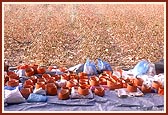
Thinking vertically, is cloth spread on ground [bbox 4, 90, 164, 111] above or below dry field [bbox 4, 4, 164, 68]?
below

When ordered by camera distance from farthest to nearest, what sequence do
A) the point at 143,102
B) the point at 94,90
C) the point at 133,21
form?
the point at 133,21, the point at 94,90, the point at 143,102

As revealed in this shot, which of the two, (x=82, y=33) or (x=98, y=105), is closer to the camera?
(x=98, y=105)

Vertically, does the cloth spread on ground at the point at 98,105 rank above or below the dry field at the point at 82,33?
below

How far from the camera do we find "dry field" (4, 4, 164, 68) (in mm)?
5047

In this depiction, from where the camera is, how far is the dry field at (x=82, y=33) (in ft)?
16.6

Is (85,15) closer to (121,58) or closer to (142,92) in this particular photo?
(121,58)

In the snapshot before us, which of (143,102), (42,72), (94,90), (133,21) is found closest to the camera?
(143,102)

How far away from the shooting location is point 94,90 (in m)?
3.13

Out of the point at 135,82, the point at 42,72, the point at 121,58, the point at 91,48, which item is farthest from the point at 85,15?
the point at 135,82

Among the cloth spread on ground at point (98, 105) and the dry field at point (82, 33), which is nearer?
the cloth spread on ground at point (98, 105)

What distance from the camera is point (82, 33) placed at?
209 inches

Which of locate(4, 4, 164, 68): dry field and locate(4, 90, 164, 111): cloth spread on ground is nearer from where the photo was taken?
locate(4, 90, 164, 111): cloth spread on ground

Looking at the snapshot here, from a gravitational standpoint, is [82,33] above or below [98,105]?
above

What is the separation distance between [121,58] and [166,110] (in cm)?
228
